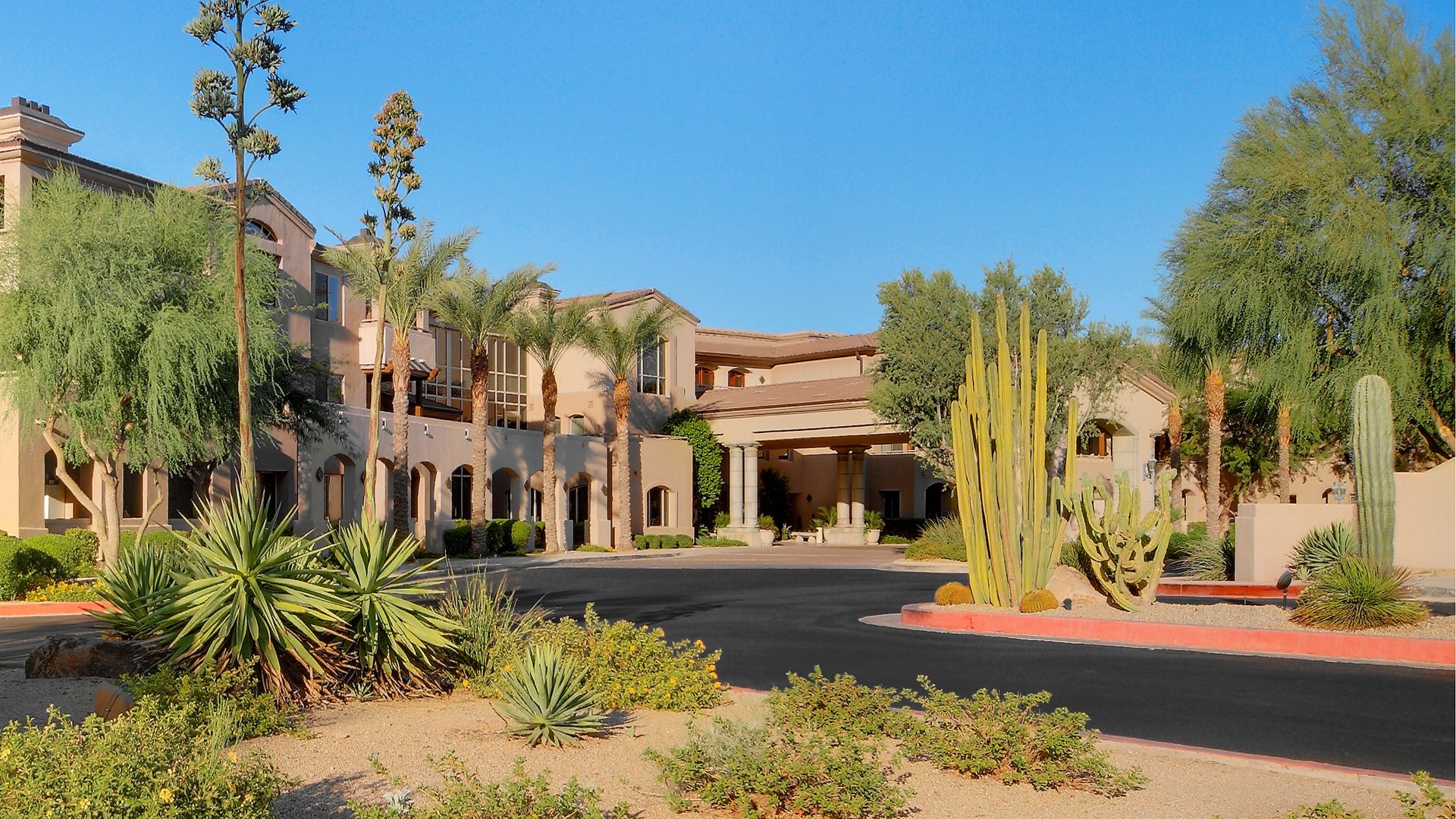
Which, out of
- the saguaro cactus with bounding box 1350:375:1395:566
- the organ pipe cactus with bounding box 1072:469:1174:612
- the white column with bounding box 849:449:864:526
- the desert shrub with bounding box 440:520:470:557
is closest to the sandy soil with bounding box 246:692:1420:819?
the organ pipe cactus with bounding box 1072:469:1174:612

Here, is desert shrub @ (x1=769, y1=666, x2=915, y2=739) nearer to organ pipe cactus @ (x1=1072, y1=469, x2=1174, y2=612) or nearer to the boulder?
the boulder

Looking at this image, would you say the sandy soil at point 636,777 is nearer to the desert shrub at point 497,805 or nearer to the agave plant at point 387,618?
the desert shrub at point 497,805

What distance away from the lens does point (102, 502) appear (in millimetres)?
29438

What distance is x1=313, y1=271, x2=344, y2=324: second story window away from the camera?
133 feet

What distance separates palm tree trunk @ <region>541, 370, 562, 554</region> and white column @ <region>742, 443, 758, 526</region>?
1002 cm

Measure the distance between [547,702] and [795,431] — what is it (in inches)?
1560

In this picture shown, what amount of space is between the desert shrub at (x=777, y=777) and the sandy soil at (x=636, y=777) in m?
0.18

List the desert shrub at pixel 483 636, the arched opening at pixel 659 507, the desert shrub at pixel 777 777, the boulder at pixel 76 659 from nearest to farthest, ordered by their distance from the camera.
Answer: the desert shrub at pixel 777 777
the desert shrub at pixel 483 636
the boulder at pixel 76 659
the arched opening at pixel 659 507

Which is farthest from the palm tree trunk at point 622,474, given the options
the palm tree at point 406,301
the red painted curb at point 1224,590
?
the red painted curb at point 1224,590

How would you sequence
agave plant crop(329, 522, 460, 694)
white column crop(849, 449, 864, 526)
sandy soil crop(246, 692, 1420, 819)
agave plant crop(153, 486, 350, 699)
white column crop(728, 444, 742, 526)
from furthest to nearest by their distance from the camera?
white column crop(849, 449, 864, 526) < white column crop(728, 444, 742, 526) < agave plant crop(329, 522, 460, 694) < agave plant crop(153, 486, 350, 699) < sandy soil crop(246, 692, 1420, 819)

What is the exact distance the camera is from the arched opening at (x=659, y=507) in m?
49.9

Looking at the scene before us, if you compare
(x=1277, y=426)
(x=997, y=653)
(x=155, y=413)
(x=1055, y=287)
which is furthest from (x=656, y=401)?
(x=997, y=653)

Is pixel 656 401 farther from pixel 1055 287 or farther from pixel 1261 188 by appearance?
pixel 1261 188

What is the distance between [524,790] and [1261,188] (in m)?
19.7
